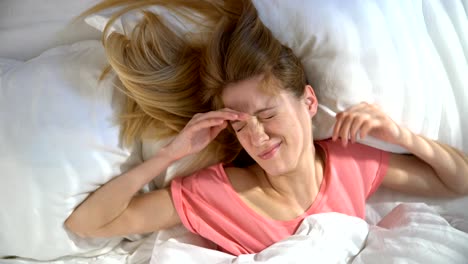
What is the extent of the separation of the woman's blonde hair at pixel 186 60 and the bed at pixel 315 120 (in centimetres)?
3

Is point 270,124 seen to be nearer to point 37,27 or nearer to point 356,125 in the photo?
point 356,125

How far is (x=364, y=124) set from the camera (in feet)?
3.36

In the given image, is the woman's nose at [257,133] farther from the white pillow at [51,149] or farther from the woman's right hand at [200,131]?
the white pillow at [51,149]

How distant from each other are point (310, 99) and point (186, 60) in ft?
0.82

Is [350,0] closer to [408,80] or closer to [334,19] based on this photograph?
[334,19]

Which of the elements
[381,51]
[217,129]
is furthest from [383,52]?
[217,129]

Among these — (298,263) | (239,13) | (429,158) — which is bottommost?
(298,263)

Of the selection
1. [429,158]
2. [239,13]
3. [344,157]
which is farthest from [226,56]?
[429,158]

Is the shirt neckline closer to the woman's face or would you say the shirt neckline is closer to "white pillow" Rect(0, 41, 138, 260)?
the woman's face

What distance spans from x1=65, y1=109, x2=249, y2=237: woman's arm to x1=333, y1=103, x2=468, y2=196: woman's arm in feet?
0.83

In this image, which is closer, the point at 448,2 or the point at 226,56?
the point at 226,56

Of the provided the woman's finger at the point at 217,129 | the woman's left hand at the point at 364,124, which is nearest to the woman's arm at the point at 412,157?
the woman's left hand at the point at 364,124

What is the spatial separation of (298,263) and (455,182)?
1.21 feet

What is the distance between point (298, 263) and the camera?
97 centimetres
